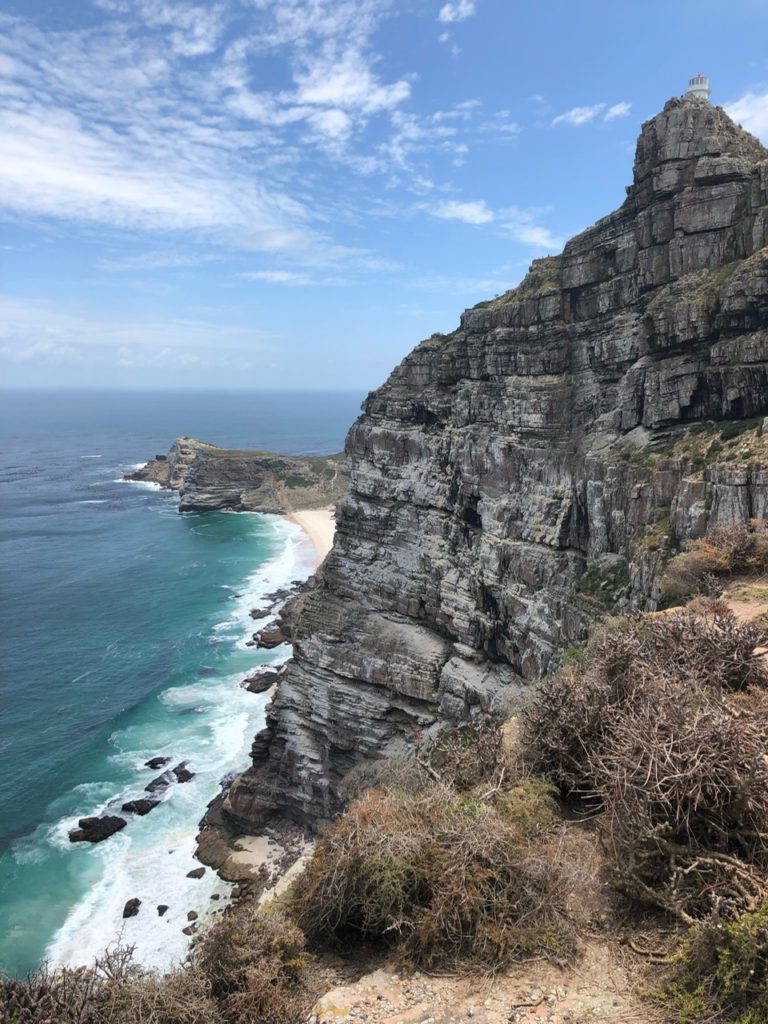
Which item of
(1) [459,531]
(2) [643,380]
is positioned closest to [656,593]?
(2) [643,380]

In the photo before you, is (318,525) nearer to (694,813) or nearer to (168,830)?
(168,830)

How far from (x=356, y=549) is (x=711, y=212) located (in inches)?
1179

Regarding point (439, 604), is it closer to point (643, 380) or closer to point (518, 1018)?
point (643, 380)

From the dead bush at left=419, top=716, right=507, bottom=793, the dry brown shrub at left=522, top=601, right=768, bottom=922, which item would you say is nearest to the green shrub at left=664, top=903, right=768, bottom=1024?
the dry brown shrub at left=522, top=601, right=768, bottom=922

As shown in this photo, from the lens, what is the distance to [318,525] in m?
116

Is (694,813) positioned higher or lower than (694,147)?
lower

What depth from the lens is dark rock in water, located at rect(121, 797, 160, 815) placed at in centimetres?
4325

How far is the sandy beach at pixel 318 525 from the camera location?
10456 centimetres

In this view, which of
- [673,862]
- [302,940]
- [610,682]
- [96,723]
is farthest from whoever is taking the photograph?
[96,723]

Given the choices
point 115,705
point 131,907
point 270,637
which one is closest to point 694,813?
point 131,907

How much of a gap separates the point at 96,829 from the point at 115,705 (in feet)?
48.5

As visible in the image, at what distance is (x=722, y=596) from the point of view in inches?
806

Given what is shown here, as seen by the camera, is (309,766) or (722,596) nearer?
(722,596)

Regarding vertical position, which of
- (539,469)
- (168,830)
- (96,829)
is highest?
(539,469)
